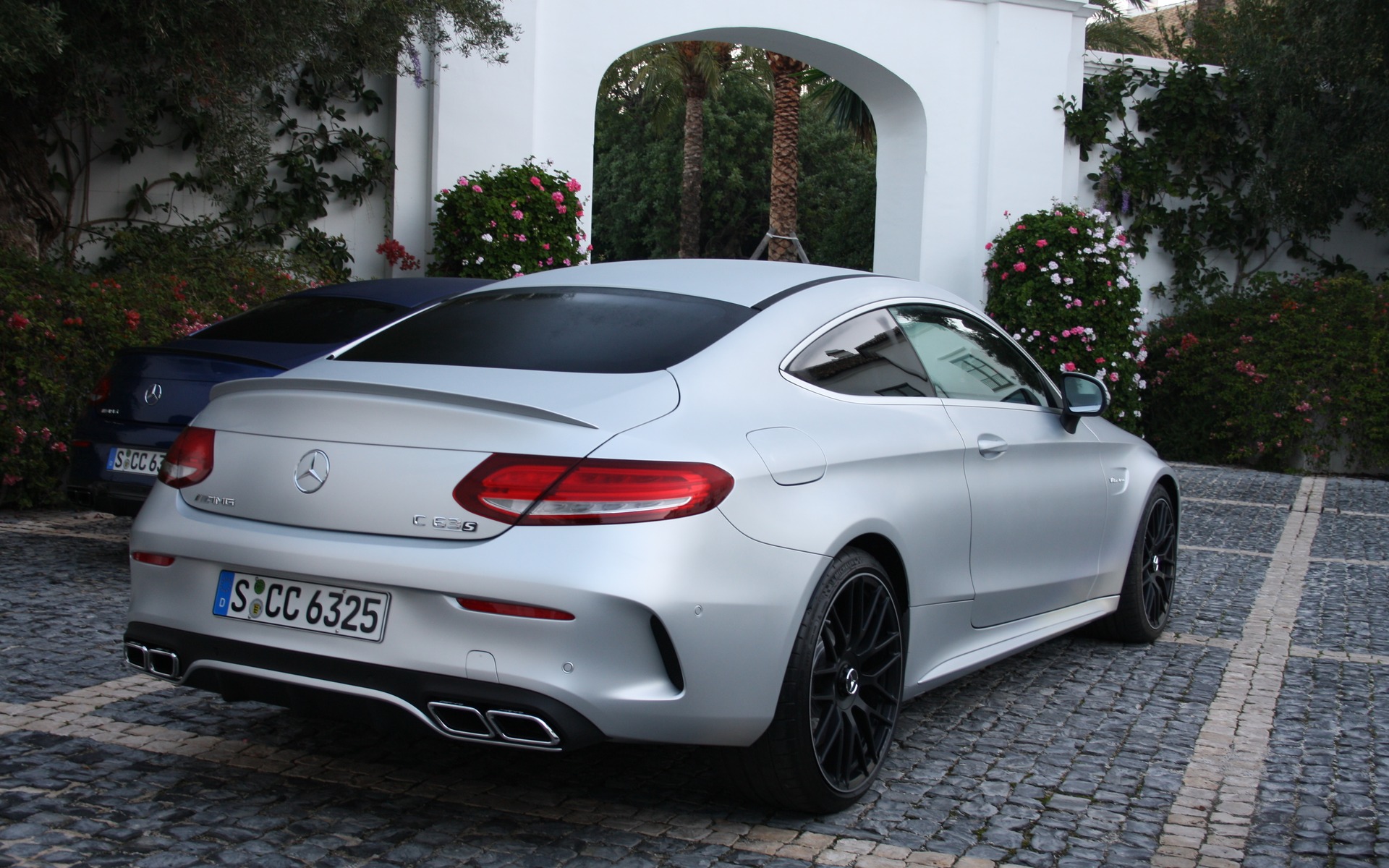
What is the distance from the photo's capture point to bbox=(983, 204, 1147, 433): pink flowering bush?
13.5 metres

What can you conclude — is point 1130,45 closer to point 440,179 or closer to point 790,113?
point 790,113

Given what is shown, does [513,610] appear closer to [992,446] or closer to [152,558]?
[152,558]

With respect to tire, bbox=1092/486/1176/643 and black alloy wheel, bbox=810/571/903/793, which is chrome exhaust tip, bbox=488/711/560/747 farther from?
tire, bbox=1092/486/1176/643

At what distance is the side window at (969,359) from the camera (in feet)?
13.8

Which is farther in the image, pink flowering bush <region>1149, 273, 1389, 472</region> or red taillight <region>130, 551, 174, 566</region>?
pink flowering bush <region>1149, 273, 1389, 472</region>

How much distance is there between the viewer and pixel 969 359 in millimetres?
4512

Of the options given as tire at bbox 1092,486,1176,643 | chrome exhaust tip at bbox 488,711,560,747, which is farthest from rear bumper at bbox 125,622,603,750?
tire at bbox 1092,486,1176,643

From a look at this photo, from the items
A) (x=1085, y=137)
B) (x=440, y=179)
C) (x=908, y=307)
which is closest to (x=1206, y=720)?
(x=908, y=307)

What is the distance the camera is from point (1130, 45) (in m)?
28.2

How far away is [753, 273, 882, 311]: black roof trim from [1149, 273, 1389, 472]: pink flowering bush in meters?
10.5

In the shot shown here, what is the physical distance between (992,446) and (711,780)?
141 cm

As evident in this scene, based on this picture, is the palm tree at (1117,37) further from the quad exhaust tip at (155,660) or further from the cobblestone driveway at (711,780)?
the quad exhaust tip at (155,660)

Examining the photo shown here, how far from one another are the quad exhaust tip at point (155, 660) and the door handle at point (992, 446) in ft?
8.00

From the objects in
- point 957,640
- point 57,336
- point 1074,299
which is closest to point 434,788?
point 957,640
